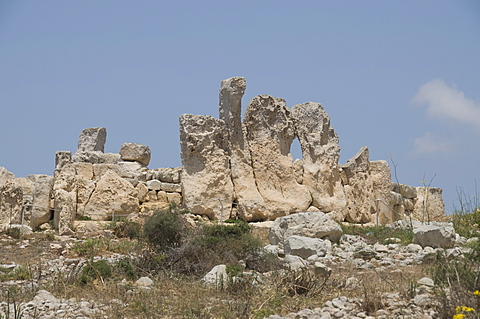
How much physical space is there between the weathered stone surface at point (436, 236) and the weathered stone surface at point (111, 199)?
811cm

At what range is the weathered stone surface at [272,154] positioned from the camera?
18.3 m

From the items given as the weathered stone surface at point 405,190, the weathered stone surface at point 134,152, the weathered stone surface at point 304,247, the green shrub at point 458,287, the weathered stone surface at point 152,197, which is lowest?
the green shrub at point 458,287

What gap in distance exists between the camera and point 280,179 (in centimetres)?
1858

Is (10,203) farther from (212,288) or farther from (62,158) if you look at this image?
(212,288)

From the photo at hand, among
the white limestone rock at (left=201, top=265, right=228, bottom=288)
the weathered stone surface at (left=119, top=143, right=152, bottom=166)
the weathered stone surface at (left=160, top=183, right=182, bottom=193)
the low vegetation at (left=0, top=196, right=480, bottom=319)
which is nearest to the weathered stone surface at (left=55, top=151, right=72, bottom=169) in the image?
the weathered stone surface at (left=119, top=143, right=152, bottom=166)

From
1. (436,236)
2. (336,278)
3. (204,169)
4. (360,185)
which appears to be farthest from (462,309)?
(360,185)

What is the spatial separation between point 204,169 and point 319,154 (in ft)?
13.5

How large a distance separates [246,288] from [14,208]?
32.1 ft

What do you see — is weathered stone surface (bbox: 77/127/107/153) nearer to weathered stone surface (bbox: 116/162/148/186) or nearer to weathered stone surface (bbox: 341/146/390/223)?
weathered stone surface (bbox: 116/162/148/186)

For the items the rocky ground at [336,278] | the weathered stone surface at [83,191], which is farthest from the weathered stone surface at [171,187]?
the rocky ground at [336,278]

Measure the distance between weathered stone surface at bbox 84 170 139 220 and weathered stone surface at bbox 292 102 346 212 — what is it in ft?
18.2

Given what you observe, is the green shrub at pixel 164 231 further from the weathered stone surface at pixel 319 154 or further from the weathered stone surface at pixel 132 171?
the weathered stone surface at pixel 319 154

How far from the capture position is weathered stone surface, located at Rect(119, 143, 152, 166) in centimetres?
1877

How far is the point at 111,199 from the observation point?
16672mm
